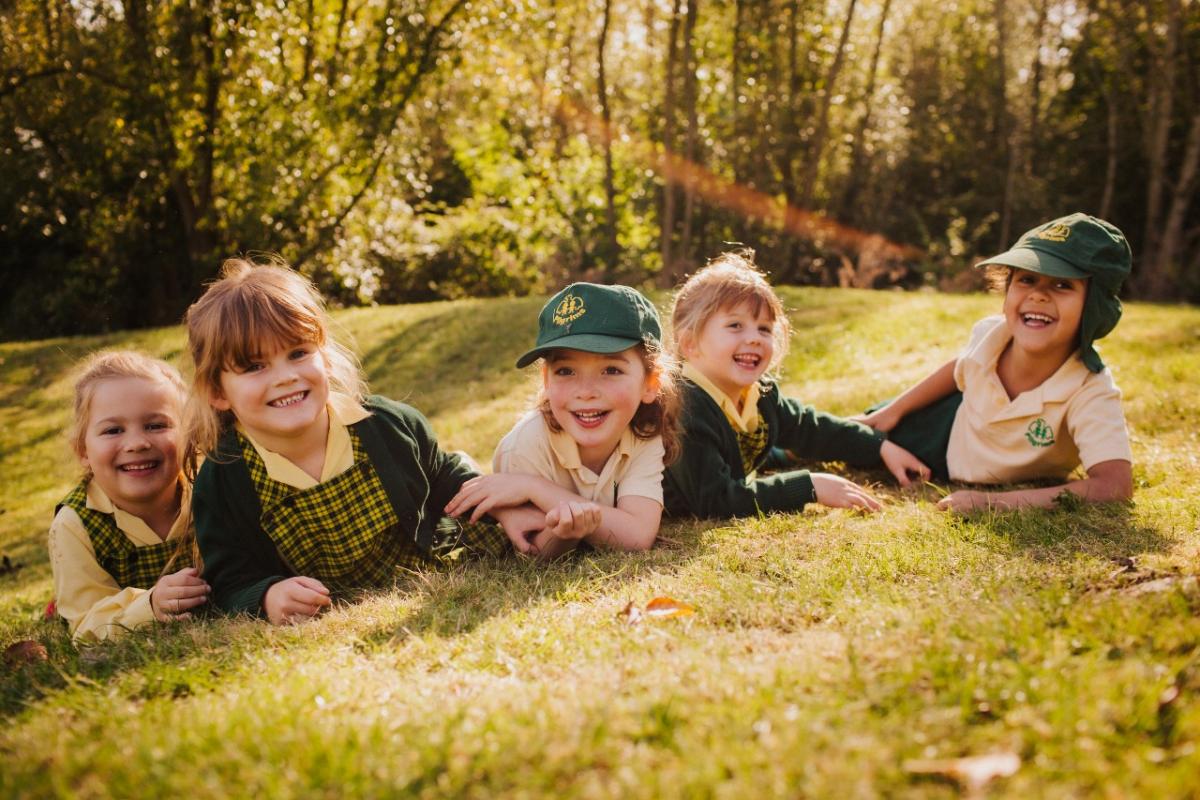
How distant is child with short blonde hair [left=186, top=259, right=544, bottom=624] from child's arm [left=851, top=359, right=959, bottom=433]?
8.67 feet

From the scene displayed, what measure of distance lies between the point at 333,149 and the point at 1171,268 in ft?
50.2

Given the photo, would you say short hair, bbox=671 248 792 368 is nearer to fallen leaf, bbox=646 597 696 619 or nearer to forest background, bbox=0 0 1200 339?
fallen leaf, bbox=646 597 696 619

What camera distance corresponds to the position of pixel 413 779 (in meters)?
1.82

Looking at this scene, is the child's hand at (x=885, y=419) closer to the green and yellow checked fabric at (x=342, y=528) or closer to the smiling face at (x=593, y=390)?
the smiling face at (x=593, y=390)

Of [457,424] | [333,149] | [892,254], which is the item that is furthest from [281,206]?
[892,254]

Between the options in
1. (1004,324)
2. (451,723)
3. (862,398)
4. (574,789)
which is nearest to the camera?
(574,789)

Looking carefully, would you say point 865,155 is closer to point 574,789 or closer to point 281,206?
point 281,206

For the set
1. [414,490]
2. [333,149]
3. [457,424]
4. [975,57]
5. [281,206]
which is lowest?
[457,424]

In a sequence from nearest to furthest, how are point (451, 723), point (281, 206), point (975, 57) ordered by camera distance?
point (451, 723) < point (281, 206) < point (975, 57)

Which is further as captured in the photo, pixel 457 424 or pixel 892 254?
pixel 892 254

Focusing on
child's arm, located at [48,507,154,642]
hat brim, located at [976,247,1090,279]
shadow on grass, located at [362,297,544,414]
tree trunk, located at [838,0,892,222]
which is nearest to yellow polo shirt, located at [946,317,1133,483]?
hat brim, located at [976,247,1090,279]

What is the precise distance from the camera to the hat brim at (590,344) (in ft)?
11.9

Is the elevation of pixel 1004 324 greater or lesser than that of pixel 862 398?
greater

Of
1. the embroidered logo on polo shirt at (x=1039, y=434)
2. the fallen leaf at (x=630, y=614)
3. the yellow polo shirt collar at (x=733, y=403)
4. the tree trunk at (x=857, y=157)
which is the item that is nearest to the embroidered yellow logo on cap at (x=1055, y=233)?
the embroidered logo on polo shirt at (x=1039, y=434)
